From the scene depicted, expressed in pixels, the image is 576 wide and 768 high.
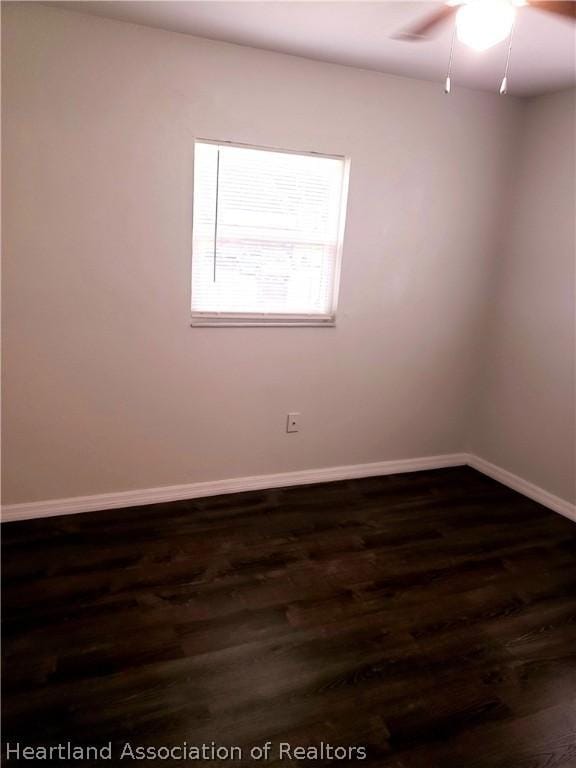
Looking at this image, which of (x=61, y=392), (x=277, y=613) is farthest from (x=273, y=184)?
(x=277, y=613)

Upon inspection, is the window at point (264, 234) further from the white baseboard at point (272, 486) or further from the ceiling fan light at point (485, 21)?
the ceiling fan light at point (485, 21)

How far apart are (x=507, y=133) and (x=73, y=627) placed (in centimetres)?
372

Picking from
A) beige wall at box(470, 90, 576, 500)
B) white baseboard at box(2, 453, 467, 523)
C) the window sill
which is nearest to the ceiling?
beige wall at box(470, 90, 576, 500)

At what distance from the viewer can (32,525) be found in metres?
2.75

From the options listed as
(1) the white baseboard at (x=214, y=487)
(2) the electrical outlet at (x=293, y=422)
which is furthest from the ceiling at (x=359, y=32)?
(1) the white baseboard at (x=214, y=487)

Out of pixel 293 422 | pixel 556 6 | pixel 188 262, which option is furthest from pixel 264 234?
pixel 556 6

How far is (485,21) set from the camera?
169 cm

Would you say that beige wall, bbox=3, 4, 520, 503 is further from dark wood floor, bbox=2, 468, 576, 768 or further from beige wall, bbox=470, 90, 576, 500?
dark wood floor, bbox=2, 468, 576, 768

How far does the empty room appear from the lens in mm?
1825

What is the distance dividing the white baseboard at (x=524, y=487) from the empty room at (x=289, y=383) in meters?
0.02

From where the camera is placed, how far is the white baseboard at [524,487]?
3.25 meters

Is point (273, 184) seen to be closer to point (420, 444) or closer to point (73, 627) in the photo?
point (420, 444)

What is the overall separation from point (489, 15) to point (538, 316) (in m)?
2.14

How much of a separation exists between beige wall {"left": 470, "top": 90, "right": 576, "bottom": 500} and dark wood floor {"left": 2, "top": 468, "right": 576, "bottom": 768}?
1.79ft
